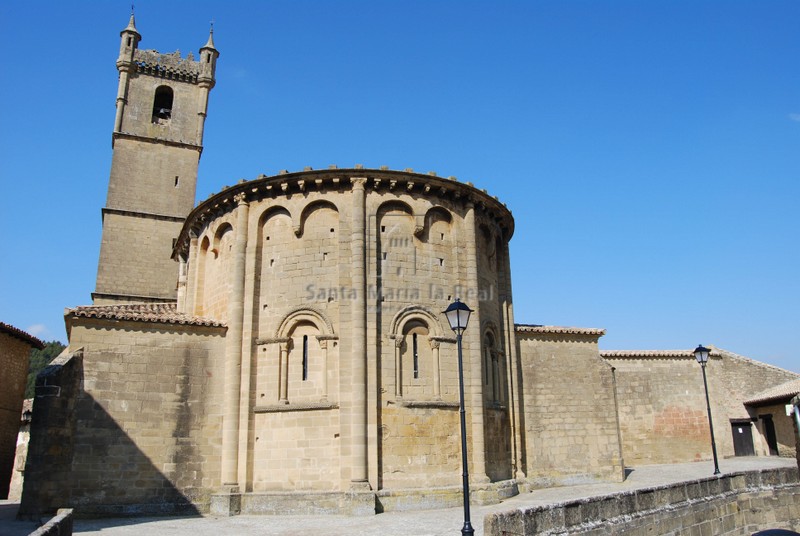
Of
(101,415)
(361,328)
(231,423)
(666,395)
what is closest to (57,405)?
(101,415)

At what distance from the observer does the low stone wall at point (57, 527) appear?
7.22 metres

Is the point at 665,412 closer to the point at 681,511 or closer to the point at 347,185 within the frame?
the point at 681,511

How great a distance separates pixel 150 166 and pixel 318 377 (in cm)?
2048

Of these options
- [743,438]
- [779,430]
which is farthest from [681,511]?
[743,438]

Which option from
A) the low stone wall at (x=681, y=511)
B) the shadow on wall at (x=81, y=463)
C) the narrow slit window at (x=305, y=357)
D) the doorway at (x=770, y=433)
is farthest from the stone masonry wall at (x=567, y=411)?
the shadow on wall at (x=81, y=463)

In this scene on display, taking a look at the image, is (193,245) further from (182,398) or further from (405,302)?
(405,302)

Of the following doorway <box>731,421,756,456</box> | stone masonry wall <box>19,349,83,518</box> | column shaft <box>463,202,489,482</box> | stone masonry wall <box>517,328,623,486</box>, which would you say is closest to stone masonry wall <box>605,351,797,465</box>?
doorway <box>731,421,756,456</box>

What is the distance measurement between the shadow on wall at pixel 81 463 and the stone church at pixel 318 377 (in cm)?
4

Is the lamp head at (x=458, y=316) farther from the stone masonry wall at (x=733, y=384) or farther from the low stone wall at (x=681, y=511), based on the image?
the stone masonry wall at (x=733, y=384)

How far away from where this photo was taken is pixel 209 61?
3581 centimetres

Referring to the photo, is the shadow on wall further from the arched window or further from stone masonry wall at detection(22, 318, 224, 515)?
the arched window

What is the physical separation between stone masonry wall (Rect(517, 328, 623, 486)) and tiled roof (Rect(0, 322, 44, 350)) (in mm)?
18708

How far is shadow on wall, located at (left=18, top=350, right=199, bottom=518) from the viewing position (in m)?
15.0

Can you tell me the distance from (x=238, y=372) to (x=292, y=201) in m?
5.17
